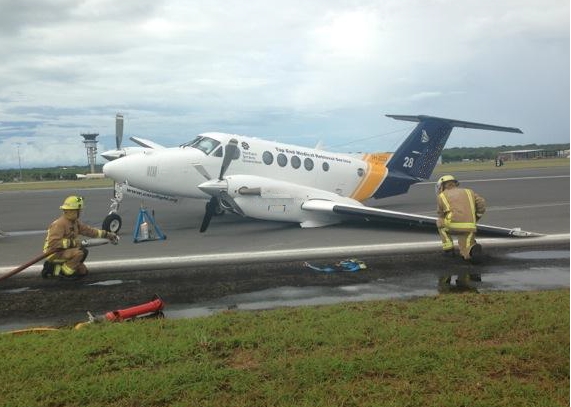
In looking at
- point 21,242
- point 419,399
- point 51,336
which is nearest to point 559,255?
point 419,399

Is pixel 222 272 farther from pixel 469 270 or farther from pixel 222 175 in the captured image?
pixel 222 175

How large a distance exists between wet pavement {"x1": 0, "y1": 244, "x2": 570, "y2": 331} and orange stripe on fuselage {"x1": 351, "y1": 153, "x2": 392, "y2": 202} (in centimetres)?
915

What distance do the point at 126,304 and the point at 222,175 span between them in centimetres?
791

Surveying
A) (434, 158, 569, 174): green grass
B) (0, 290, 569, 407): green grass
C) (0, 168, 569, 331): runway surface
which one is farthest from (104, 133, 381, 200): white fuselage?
(434, 158, 569, 174): green grass

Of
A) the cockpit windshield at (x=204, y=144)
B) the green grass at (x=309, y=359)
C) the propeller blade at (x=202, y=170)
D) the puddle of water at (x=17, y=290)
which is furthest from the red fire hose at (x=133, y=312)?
the cockpit windshield at (x=204, y=144)

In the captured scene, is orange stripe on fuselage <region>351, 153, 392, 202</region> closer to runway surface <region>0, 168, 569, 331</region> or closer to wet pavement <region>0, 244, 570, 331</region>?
runway surface <region>0, 168, 569, 331</region>

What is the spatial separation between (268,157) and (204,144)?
210 centimetres

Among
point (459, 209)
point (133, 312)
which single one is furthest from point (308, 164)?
point (133, 312)

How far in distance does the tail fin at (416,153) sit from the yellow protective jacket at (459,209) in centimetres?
913

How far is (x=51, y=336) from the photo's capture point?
18.4ft

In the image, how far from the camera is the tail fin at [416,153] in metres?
19.9

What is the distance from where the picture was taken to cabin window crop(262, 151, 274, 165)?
1664 cm

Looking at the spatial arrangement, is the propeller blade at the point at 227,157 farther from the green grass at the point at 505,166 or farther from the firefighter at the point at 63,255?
the green grass at the point at 505,166

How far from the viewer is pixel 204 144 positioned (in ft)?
52.7
